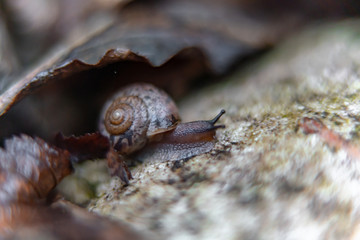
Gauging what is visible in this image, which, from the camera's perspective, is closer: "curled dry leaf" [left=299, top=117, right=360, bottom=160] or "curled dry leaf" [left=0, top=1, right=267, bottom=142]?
"curled dry leaf" [left=299, top=117, right=360, bottom=160]

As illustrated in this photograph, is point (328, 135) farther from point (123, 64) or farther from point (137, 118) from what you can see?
point (123, 64)

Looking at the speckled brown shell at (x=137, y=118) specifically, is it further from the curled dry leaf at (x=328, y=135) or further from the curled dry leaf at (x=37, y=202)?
the curled dry leaf at (x=328, y=135)

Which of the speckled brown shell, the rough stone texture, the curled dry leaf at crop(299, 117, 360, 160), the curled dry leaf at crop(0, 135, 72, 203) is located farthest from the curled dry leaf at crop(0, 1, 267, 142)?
the curled dry leaf at crop(299, 117, 360, 160)

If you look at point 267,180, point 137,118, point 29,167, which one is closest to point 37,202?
point 29,167

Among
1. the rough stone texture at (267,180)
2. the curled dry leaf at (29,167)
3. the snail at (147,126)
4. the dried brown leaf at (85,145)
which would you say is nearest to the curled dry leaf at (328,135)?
the rough stone texture at (267,180)

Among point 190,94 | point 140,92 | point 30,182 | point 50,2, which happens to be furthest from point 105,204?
point 50,2

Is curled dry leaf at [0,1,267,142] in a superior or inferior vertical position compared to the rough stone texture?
superior

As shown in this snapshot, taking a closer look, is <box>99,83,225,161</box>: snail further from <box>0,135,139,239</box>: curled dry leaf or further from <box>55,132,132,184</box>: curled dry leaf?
<box>0,135,139,239</box>: curled dry leaf
